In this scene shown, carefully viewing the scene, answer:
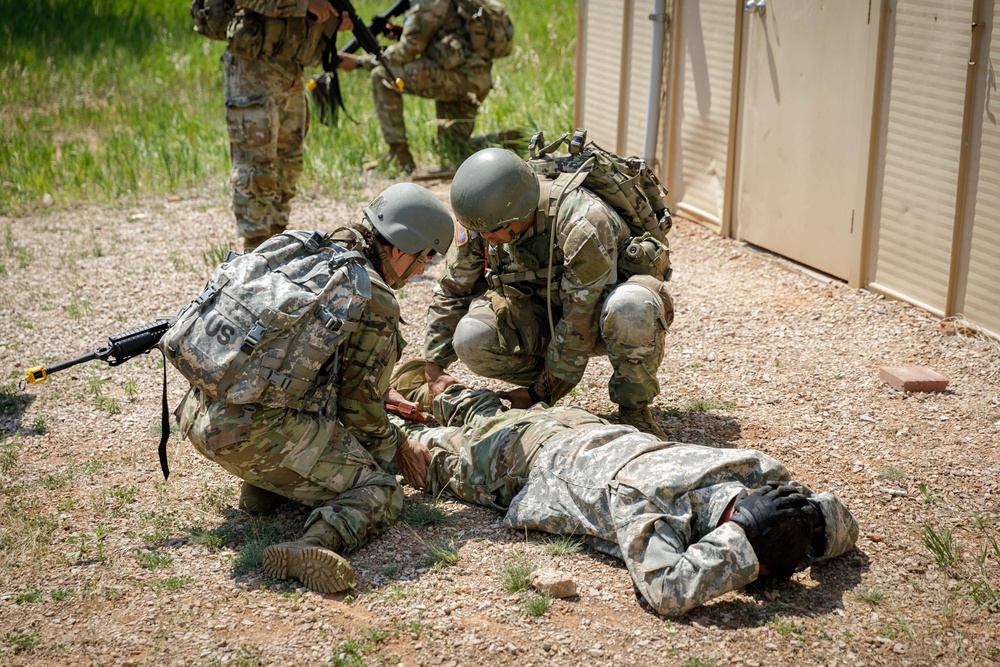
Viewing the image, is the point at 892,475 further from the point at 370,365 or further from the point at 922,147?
the point at 922,147

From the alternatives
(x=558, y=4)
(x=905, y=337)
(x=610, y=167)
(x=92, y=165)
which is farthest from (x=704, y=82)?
(x=558, y=4)

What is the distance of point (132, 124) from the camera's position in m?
10.7

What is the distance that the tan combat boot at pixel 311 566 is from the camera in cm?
329

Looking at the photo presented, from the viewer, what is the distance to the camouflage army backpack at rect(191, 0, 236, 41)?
6523 mm

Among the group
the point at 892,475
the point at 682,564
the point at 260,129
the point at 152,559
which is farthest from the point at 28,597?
the point at 260,129

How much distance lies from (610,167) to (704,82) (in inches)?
123

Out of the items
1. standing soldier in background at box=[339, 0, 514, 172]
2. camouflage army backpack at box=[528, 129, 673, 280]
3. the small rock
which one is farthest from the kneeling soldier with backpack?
standing soldier in background at box=[339, 0, 514, 172]

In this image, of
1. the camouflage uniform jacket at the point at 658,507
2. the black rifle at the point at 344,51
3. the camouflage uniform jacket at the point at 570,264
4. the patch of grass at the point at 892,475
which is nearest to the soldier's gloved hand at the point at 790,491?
the camouflage uniform jacket at the point at 658,507

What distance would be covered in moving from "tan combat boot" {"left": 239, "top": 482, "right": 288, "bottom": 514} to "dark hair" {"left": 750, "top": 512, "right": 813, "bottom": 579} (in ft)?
5.97

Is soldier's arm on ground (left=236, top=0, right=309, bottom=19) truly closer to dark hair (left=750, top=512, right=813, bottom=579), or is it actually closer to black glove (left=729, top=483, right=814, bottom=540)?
black glove (left=729, top=483, right=814, bottom=540)

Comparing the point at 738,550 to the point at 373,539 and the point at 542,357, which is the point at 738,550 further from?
the point at 542,357

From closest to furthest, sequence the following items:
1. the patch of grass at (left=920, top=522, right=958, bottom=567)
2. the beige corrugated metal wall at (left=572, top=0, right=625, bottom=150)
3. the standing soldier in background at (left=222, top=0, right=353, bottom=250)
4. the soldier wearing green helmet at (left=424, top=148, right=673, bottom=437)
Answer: the patch of grass at (left=920, top=522, right=958, bottom=567), the soldier wearing green helmet at (left=424, top=148, right=673, bottom=437), the standing soldier in background at (left=222, top=0, right=353, bottom=250), the beige corrugated metal wall at (left=572, top=0, right=625, bottom=150)

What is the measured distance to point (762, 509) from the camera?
3.18 meters

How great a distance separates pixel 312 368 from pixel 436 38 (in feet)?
21.0
